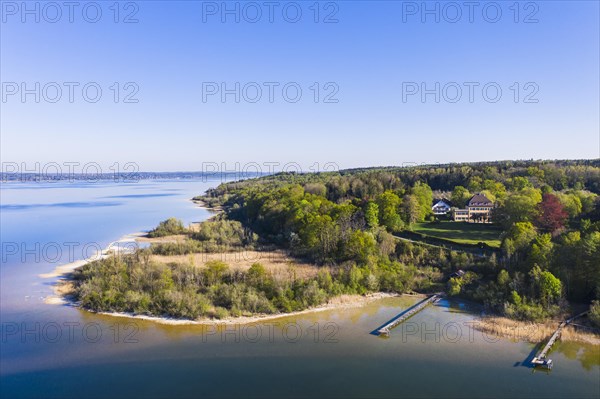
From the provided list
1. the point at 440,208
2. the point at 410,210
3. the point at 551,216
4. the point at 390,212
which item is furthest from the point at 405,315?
the point at 440,208

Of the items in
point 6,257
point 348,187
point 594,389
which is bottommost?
point 594,389

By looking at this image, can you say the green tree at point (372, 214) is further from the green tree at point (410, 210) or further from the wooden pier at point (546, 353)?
the wooden pier at point (546, 353)

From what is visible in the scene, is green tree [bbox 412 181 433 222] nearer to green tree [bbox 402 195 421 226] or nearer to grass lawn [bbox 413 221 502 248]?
grass lawn [bbox 413 221 502 248]

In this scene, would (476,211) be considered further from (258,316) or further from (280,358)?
(280,358)

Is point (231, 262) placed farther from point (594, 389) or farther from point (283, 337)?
point (594, 389)

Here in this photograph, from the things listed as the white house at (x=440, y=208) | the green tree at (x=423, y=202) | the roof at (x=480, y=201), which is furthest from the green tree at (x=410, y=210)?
the white house at (x=440, y=208)

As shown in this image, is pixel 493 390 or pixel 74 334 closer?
pixel 493 390

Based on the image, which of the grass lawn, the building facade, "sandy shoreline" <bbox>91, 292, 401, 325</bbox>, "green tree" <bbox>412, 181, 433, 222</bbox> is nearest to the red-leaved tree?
the grass lawn

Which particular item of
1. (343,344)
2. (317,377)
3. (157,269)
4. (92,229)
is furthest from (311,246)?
(92,229)
